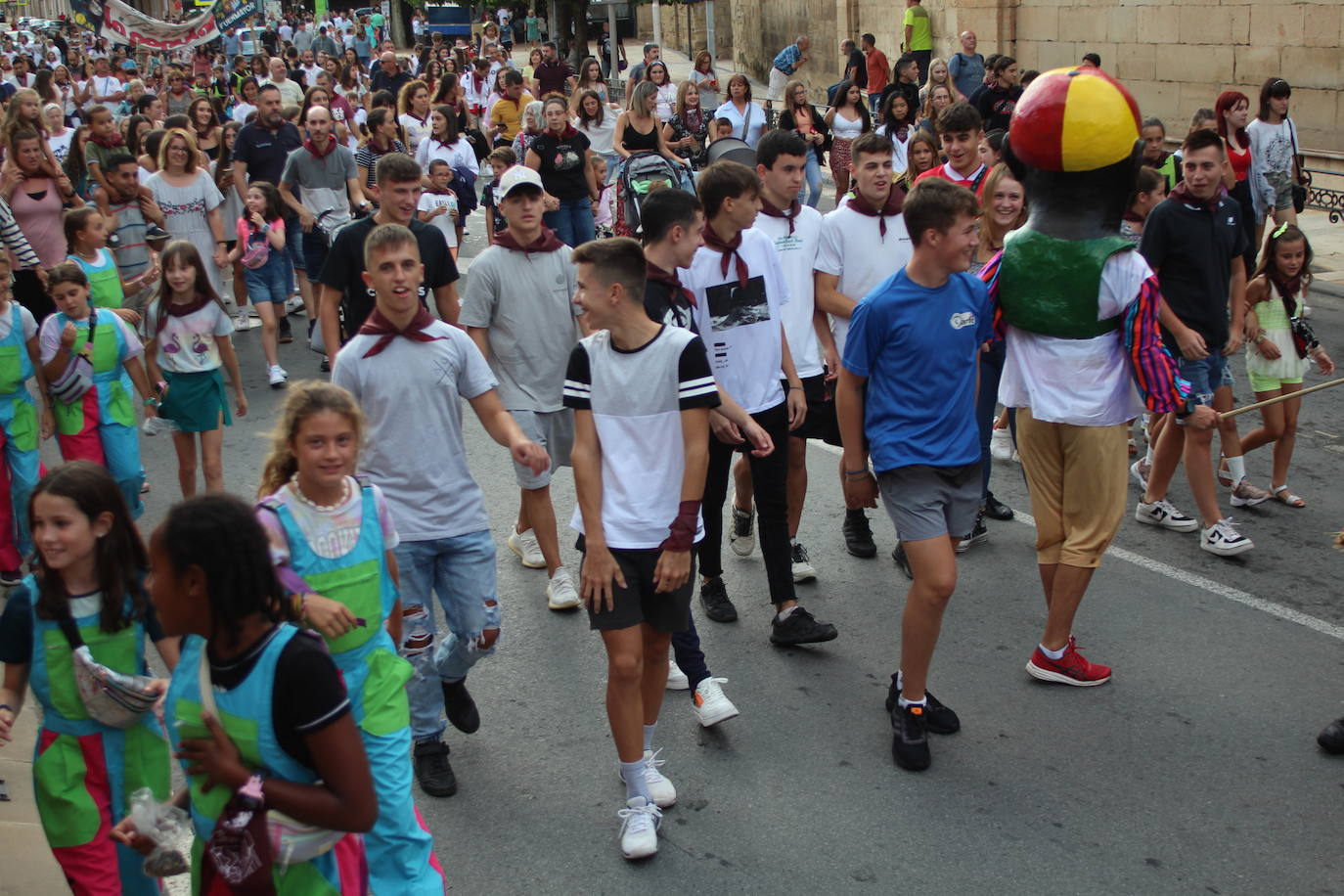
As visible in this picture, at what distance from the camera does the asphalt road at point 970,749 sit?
4367 mm

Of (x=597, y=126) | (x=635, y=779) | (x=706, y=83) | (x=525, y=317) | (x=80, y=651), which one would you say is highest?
(x=706, y=83)

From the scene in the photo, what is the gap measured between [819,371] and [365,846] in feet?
11.4

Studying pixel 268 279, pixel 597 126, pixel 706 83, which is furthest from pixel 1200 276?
pixel 706 83

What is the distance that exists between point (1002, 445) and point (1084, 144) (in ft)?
11.7

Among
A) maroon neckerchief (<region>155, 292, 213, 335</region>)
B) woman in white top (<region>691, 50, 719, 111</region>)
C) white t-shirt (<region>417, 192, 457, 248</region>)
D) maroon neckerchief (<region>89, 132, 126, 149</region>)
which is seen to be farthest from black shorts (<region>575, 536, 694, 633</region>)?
woman in white top (<region>691, 50, 719, 111</region>)

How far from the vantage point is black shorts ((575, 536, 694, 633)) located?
4.35 metres

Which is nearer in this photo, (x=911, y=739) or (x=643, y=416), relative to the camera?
(x=643, y=416)

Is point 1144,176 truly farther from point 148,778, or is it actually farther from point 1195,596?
point 148,778

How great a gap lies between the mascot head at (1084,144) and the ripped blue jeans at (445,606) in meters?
2.46

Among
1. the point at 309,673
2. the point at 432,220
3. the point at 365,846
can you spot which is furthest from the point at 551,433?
the point at 432,220

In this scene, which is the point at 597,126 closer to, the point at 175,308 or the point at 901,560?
the point at 175,308

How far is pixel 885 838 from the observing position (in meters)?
4.52

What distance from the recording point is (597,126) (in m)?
15.3

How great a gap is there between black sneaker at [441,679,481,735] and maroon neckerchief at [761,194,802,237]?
8.29 feet
